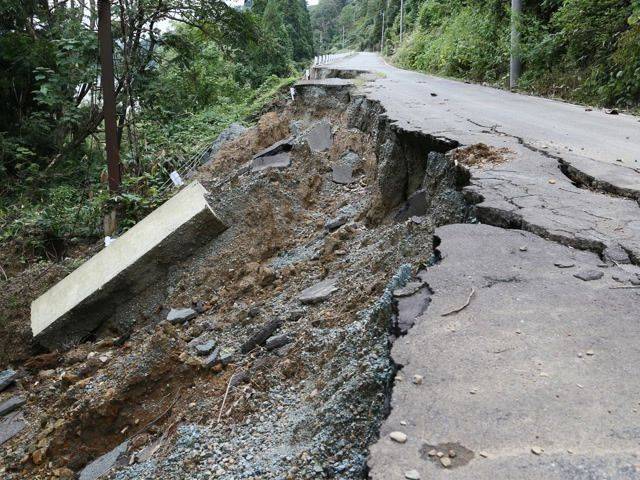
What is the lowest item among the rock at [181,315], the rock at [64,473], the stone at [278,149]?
the rock at [64,473]

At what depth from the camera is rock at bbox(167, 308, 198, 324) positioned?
4703mm

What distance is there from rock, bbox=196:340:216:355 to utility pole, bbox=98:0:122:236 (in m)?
3.83

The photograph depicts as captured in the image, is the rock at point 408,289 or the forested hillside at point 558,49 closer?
the rock at point 408,289

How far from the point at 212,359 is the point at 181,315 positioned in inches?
48.0

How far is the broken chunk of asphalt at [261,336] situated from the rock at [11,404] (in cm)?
219

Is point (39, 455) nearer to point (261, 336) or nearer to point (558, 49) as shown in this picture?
point (261, 336)

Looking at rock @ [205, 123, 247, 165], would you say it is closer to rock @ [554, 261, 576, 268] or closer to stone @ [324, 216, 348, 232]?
stone @ [324, 216, 348, 232]

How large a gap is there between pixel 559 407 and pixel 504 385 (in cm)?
18

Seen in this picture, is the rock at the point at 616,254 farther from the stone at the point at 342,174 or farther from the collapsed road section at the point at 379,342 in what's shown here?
the stone at the point at 342,174

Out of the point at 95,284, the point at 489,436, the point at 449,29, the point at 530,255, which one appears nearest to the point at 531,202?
the point at 530,255

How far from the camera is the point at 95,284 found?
5195 mm

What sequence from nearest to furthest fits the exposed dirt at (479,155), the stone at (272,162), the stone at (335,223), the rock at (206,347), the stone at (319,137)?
1. the rock at (206,347)
2. the exposed dirt at (479,155)
3. the stone at (335,223)
4. the stone at (272,162)
5. the stone at (319,137)

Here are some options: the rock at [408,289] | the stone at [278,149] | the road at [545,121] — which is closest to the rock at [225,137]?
the stone at [278,149]

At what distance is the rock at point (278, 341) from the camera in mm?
3412
